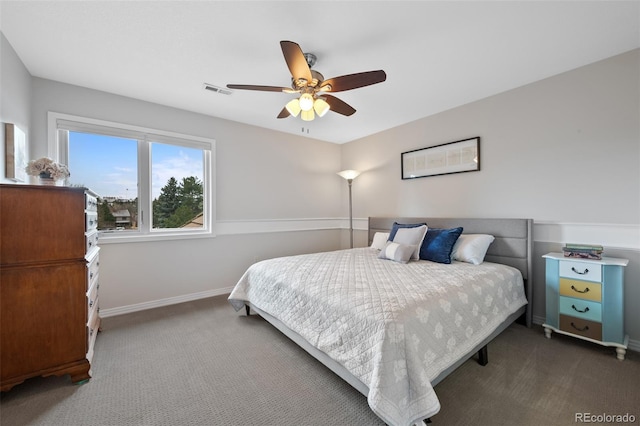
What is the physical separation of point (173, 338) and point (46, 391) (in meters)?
0.84

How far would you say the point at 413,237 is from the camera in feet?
9.76

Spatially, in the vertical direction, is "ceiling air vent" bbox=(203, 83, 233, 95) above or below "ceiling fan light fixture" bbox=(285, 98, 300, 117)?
above

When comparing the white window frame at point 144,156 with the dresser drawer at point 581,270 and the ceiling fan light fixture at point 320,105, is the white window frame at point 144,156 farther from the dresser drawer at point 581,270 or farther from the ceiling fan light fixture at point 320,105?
the dresser drawer at point 581,270

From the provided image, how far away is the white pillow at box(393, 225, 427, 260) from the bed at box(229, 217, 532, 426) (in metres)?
0.07

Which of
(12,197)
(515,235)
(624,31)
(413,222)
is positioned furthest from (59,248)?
(624,31)

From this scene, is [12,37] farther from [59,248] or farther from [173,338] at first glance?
[173,338]

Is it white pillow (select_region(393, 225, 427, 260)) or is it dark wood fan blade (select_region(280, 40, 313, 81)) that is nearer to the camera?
dark wood fan blade (select_region(280, 40, 313, 81))

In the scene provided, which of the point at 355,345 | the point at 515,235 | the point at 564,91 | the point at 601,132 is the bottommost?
the point at 355,345

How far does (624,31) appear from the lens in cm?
195

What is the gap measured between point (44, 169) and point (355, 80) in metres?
2.32

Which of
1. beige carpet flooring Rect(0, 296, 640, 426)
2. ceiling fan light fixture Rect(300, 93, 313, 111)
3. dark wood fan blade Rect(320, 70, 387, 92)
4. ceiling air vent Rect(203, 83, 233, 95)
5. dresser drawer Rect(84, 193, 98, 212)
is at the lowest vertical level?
beige carpet flooring Rect(0, 296, 640, 426)

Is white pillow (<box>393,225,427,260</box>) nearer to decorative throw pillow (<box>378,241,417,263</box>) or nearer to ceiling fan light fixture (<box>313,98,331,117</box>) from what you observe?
decorative throw pillow (<box>378,241,417,263</box>)

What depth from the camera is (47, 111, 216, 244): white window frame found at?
267 centimetres

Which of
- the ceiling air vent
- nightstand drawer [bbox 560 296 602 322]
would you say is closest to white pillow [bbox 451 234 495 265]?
nightstand drawer [bbox 560 296 602 322]
